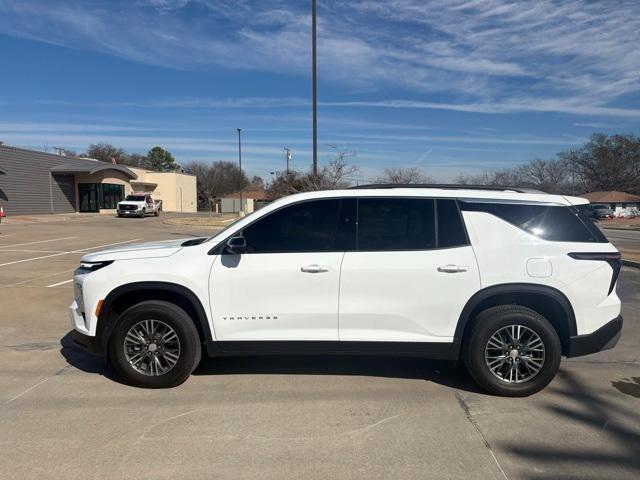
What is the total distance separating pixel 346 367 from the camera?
5.10 m

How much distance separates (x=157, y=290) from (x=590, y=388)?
410 centimetres

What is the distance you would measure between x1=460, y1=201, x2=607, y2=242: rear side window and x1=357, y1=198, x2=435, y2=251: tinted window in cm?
38

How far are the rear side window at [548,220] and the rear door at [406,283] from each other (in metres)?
0.39

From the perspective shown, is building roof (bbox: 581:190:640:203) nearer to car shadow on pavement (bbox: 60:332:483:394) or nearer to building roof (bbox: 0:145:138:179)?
building roof (bbox: 0:145:138:179)

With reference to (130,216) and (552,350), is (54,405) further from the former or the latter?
(130,216)

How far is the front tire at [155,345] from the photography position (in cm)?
438

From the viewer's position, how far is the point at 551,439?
3.61 m

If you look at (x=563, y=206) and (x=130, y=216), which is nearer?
(x=563, y=206)

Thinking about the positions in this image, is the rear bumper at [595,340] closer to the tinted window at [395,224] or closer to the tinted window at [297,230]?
the tinted window at [395,224]

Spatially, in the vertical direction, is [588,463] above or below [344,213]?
below

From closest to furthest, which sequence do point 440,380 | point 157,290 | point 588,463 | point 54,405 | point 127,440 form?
point 588,463, point 127,440, point 54,405, point 157,290, point 440,380

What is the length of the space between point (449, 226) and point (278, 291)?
162 cm

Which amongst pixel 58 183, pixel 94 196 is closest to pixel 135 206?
pixel 94 196

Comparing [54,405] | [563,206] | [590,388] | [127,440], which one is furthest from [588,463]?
[54,405]
